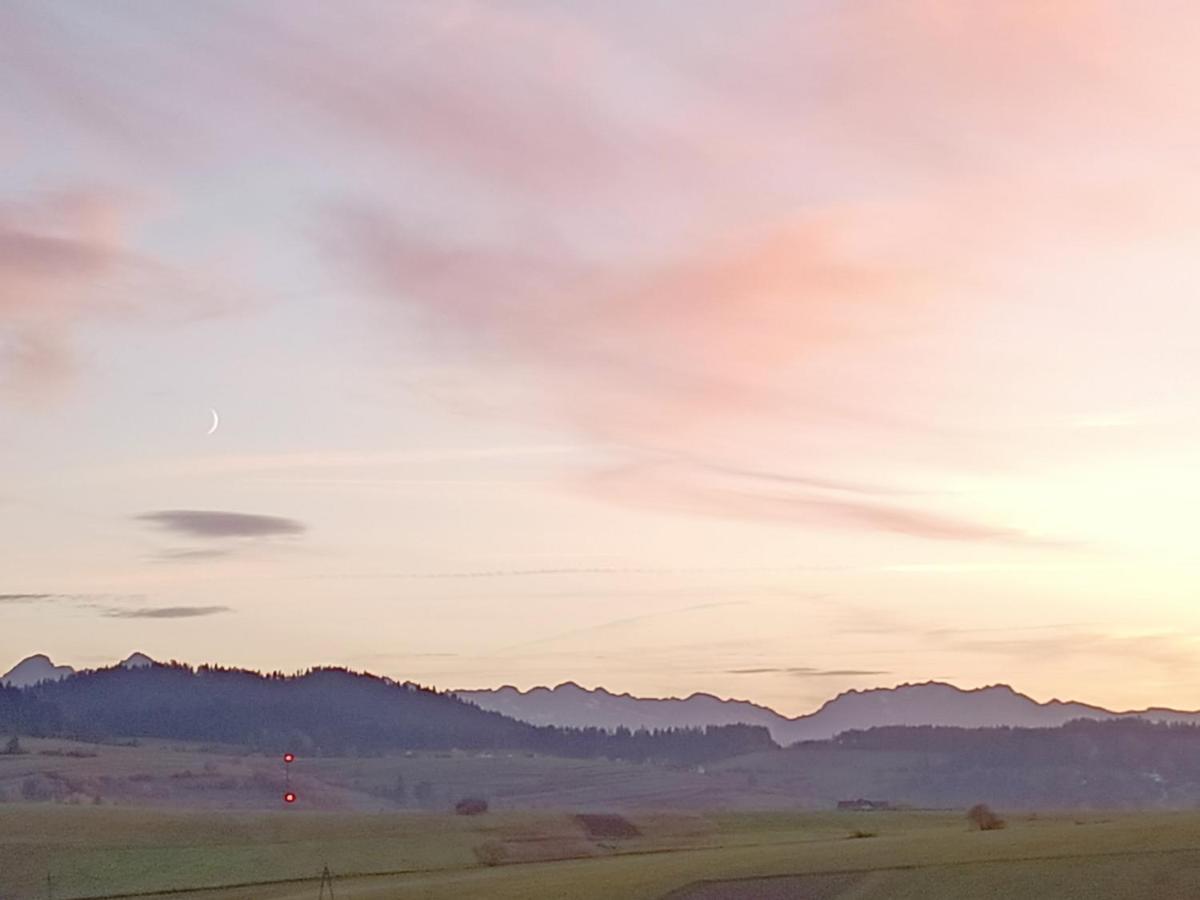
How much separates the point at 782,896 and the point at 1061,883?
51.1ft

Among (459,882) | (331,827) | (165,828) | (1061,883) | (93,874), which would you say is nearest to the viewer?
(1061,883)

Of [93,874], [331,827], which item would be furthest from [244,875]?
[331,827]

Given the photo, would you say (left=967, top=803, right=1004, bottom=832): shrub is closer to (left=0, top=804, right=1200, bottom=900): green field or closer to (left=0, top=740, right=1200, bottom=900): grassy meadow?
(left=0, top=740, right=1200, bottom=900): grassy meadow

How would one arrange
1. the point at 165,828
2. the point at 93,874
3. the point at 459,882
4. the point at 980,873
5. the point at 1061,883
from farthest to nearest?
the point at 165,828
the point at 93,874
the point at 459,882
the point at 980,873
the point at 1061,883

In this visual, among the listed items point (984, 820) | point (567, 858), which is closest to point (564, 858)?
point (567, 858)

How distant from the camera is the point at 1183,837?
11844 cm

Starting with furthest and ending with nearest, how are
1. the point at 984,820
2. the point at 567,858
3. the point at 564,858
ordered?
the point at 984,820 → the point at 564,858 → the point at 567,858

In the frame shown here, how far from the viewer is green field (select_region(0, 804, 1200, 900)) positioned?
9931 cm

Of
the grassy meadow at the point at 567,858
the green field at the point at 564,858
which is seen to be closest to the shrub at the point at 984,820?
the grassy meadow at the point at 567,858

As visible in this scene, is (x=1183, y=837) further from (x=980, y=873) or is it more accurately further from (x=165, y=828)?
(x=165, y=828)

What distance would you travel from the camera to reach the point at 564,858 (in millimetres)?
153500

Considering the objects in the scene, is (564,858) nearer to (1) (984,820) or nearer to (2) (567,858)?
(2) (567,858)

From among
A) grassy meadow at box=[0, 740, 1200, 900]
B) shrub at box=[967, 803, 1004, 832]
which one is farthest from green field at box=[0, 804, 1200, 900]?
shrub at box=[967, 803, 1004, 832]

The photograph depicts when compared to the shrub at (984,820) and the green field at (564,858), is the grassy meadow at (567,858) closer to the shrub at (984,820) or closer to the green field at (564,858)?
the green field at (564,858)
